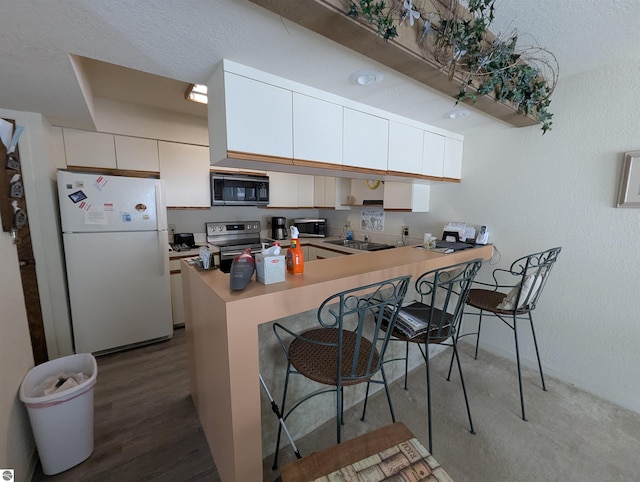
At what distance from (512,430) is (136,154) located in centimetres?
387

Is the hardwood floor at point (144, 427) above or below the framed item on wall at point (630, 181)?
below

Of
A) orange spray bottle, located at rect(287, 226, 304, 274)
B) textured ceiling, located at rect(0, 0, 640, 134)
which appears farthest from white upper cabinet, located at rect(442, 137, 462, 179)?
orange spray bottle, located at rect(287, 226, 304, 274)

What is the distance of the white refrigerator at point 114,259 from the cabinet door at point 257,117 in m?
1.55

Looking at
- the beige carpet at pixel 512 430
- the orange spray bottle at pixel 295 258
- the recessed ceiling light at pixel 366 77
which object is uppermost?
the recessed ceiling light at pixel 366 77

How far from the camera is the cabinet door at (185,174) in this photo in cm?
282

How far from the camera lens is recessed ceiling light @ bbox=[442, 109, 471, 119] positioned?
6.31 ft

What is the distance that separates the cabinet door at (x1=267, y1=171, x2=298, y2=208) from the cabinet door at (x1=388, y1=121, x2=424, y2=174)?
1.81m

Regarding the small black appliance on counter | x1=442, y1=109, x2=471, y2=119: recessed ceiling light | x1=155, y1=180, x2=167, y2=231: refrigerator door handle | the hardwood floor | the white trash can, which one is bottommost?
the hardwood floor

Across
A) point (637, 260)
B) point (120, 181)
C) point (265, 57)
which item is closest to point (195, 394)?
point (120, 181)

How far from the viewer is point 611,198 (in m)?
1.75

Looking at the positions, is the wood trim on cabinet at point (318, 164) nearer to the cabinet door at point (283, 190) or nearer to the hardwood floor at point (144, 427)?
the hardwood floor at point (144, 427)

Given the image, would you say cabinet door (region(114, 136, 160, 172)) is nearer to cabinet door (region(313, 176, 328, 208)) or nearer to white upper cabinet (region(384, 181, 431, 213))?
cabinet door (region(313, 176, 328, 208))

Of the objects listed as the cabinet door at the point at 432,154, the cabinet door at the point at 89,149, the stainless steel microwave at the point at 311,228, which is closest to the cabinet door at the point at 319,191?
the stainless steel microwave at the point at 311,228

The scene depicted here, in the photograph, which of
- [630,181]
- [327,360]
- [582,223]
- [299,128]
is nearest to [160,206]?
[299,128]
